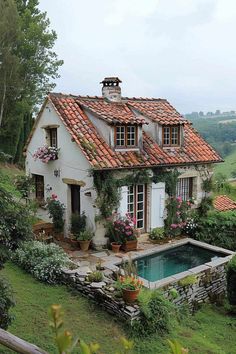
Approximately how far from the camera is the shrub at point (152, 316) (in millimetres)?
7484

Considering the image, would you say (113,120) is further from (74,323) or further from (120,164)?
(74,323)

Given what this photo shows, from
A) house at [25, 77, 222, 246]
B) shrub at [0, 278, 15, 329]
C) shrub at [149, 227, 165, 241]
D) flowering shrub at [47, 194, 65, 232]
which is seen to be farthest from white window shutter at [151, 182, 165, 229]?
shrub at [0, 278, 15, 329]

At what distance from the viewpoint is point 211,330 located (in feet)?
28.4

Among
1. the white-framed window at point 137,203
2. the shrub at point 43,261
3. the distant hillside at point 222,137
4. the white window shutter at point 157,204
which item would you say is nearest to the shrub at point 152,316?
the shrub at point 43,261

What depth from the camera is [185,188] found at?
1547cm

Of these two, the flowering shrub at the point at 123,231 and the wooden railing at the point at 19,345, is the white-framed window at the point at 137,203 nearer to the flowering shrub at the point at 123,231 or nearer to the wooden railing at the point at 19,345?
the flowering shrub at the point at 123,231

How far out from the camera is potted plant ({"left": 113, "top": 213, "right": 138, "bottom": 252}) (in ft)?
41.0

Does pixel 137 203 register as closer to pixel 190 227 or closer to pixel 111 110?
pixel 190 227

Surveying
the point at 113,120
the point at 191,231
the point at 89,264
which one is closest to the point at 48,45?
the point at 113,120

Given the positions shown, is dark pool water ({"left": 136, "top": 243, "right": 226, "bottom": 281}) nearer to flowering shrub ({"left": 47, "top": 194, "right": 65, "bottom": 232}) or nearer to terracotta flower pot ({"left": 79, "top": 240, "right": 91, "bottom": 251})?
terracotta flower pot ({"left": 79, "top": 240, "right": 91, "bottom": 251})

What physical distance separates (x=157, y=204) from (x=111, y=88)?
5496 millimetres

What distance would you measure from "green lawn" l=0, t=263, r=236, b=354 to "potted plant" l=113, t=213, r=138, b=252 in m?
3.56

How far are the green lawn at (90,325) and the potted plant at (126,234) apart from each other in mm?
3556

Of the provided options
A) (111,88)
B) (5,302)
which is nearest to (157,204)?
(111,88)
